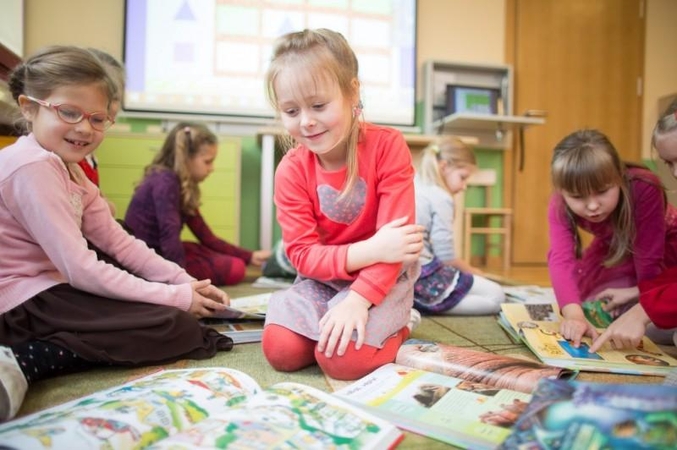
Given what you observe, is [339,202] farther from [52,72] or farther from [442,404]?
[52,72]

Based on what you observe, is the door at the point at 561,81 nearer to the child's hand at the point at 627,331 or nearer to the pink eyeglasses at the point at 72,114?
the child's hand at the point at 627,331

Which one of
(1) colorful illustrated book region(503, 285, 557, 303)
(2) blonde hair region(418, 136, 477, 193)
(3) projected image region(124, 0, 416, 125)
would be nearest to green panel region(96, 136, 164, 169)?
(3) projected image region(124, 0, 416, 125)

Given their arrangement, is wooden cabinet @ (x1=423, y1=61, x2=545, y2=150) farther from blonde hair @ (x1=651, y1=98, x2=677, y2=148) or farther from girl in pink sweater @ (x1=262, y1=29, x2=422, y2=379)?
girl in pink sweater @ (x1=262, y1=29, x2=422, y2=379)

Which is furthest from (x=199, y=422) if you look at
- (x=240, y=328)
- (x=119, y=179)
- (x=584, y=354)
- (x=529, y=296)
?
(x=119, y=179)

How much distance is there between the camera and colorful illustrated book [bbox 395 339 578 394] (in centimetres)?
67

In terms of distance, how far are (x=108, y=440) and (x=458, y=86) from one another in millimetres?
2823

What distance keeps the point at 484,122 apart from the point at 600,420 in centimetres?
258

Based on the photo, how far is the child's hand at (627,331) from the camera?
2.72 ft

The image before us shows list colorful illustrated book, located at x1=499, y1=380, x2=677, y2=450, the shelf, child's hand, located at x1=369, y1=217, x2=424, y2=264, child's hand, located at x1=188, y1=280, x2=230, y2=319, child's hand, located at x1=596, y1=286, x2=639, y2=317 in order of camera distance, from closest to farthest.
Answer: colorful illustrated book, located at x1=499, y1=380, x2=677, y2=450
child's hand, located at x1=369, y1=217, x2=424, y2=264
child's hand, located at x1=188, y1=280, x2=230, y2=319
child's hand, located at x1=596, y1=286, x2=639, y2=317
the shelf

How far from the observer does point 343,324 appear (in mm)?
742

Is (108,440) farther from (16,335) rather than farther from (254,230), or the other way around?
(254,230)

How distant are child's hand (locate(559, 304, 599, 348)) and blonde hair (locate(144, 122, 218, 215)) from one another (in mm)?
1282

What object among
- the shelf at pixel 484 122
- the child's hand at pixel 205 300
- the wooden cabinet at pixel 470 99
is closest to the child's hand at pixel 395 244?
the child's hand at pixel 205 300

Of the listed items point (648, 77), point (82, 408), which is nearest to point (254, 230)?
point (82, 408)
